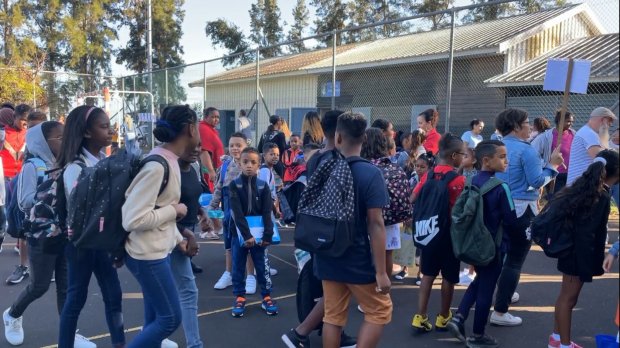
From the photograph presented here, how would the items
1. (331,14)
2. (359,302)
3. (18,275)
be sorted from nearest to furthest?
1. (359,302)
2. (18,275)
3. (331,14)

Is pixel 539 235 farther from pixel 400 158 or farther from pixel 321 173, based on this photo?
pixel 400 158

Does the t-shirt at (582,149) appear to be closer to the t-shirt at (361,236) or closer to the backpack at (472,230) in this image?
the backpack at (472,230)

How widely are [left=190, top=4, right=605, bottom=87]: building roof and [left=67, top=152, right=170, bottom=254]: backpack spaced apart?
10601 mm

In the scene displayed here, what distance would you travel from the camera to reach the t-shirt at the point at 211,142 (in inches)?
292

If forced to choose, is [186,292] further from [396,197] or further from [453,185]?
[453,185]

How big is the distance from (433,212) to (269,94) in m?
13.1

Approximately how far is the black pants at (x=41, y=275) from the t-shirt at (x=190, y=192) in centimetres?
107

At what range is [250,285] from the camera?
5484 mm

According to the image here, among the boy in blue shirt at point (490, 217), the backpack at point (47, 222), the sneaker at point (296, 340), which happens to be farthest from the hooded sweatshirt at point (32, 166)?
the boy in blue shirt at point (490, 217)

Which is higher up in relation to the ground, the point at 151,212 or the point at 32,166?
the point at 32,166

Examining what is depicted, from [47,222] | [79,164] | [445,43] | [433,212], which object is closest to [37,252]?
[47,222]

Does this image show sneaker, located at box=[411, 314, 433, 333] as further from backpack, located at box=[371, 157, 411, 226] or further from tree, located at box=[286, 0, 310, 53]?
tree, located at box=[286, 0, 310, 53]

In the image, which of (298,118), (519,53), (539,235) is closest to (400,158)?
(539,235)

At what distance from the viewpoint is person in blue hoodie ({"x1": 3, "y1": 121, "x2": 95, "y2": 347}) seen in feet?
12.5
